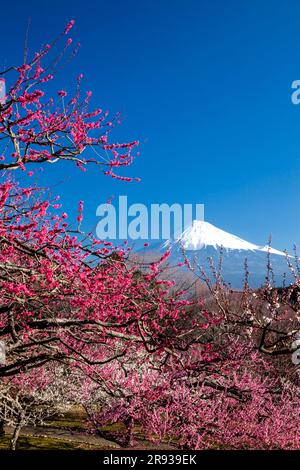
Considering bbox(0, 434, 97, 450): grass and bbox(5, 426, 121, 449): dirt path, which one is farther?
bbox(5, 426, 121, 449): dirt path

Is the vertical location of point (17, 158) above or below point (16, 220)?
above

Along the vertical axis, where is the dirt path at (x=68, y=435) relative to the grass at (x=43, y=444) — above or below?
below

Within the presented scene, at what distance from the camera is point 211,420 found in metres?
8.80

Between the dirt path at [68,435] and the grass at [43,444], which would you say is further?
the dirt path at [68,435]

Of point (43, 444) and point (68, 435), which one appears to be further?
point (68, 435)

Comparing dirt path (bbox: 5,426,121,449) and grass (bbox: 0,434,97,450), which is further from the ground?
grass (bbox: 0,434,97,450)

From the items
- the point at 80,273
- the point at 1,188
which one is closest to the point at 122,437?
Result: the point at 80,273


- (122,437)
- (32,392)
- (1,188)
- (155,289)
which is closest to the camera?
(1,188)

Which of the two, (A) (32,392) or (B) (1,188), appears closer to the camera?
(B) (1,188)

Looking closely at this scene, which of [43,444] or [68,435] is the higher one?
[43,444]
